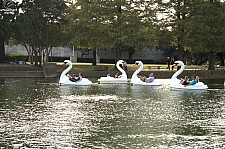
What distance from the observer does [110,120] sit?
17.4 m

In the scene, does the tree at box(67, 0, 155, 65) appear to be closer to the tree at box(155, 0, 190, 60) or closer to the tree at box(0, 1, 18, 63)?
the tree at box(155, 0, 190, 60)

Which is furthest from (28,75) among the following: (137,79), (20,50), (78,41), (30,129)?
(20,50)

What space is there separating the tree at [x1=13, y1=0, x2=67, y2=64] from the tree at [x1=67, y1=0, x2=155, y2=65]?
3.73 metres

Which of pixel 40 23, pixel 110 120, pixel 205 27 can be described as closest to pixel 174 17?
pixel 205 27

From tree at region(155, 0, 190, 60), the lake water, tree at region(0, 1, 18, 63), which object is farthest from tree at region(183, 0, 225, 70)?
the lake water

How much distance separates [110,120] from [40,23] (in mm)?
35951

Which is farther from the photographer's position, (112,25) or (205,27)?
(205,27)

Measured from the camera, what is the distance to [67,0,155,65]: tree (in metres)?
46.4

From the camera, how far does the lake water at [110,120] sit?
13.7 meters

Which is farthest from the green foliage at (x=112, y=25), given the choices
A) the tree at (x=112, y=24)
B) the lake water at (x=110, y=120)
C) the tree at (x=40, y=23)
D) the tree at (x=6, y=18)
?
the lake water at (x=110, y=120)

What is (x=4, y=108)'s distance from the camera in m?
20.3

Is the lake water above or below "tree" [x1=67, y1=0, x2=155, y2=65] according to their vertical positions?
below

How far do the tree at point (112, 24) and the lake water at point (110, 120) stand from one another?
1972 cm

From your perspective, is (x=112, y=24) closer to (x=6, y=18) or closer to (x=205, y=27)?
(x=205, y=27)
